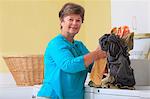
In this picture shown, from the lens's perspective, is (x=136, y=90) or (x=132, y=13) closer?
(x=136, y=90)

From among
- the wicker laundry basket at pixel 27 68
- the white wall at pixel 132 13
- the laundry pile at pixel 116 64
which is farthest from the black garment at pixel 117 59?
the wicker laundry basket at pixel 27 68

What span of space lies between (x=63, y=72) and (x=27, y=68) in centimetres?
83

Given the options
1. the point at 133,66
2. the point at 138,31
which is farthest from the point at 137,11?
the point at 133,66

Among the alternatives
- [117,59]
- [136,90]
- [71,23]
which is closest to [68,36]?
[71,23]

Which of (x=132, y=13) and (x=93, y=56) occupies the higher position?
(x=132, y=13)

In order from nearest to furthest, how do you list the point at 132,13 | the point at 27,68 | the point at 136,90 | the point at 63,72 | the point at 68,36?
the point at 136,90 → the point at 63,72 → the point at 68,36 → the point at 132,13 → the point at 27,68

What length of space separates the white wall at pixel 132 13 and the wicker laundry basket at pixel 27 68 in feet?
2.13

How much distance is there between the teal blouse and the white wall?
577 mm

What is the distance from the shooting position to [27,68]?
2.33m

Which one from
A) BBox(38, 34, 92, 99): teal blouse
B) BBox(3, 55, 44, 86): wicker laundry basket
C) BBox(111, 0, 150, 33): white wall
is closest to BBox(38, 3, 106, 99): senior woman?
BBox(38, 34, 92, 99): teal blouse

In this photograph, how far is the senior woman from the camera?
150cm

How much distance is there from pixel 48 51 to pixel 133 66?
0.49 meters

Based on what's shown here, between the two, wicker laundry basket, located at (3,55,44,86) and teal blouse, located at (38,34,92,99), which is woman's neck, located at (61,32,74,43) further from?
A: wicker laundry basket, located at (3,55,44,86)

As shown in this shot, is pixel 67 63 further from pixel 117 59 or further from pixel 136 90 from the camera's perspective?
pixel 136 90
